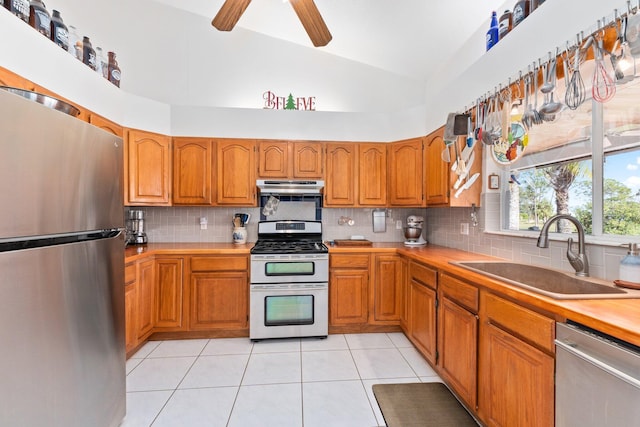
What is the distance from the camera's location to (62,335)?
3.60 feet

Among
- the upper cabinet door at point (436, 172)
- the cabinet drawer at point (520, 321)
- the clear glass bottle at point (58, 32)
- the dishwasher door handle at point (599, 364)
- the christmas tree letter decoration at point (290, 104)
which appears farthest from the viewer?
the christmas tree letter decoration at point (290, 104)

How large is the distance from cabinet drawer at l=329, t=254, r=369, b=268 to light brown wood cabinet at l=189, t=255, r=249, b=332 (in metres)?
0.86

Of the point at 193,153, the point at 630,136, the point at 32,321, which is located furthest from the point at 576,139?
the point at 193,153

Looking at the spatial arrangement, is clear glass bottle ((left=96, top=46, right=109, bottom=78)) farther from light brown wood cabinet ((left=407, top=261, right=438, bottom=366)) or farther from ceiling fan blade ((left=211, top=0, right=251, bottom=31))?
light brown wood cabinet ((left=407, top=261, right=438, bottom=366))

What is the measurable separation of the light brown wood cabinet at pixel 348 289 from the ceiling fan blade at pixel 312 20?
1905mm

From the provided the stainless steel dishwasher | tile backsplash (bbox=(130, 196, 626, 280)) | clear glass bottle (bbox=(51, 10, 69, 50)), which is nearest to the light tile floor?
the stainless steel dishwasher

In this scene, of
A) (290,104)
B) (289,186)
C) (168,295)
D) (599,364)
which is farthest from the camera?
(290,104)

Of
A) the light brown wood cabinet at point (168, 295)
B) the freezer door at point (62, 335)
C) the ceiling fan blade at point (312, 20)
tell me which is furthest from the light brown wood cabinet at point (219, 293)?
the ceiling fan blade at point (312, 20)

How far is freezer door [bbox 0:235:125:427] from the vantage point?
2.97 ft

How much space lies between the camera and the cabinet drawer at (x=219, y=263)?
2789 mm

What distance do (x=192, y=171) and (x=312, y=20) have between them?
6.49 ft

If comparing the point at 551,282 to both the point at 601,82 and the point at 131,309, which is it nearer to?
the point at 601,82

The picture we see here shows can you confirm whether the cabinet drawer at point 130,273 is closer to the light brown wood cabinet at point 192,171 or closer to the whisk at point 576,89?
the light brown wood cabinet at point 192,171

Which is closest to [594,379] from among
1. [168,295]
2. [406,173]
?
[406,173]
